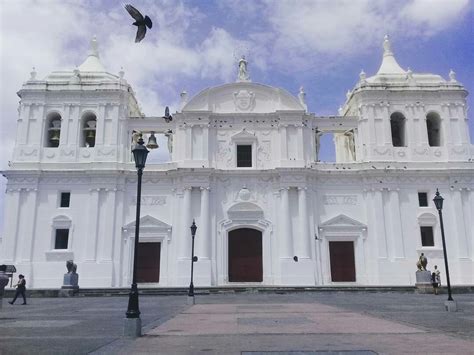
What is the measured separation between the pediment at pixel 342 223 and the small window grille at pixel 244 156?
6700 mm

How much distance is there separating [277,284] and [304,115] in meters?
12.0

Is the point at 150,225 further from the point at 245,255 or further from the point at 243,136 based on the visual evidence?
the point at 243,136

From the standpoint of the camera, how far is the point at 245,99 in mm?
33312

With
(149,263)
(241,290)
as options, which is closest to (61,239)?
(149,263)

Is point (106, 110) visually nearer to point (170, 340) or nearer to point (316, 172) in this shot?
point (316, 172)

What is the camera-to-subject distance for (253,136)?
3259cm

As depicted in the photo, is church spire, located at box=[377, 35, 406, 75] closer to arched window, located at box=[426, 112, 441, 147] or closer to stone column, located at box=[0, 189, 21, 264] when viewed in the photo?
arched window, located at box=[426, 112, 441, 147]

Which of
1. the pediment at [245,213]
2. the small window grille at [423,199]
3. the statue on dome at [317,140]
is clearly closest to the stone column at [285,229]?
the pediment at [245,213]

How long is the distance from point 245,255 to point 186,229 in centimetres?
442

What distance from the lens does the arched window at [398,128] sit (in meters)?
33.3

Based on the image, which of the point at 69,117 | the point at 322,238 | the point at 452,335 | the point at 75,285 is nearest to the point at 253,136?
the point at 322,238

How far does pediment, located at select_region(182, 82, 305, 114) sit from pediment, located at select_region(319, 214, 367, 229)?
8.28m

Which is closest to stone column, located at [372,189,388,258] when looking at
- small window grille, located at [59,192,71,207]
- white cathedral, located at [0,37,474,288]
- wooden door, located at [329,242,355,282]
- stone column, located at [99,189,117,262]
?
white cathedral, located at [0,37,474,288]

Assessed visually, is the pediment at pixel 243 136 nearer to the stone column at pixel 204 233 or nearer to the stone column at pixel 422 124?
the stone column at pixel 204 233
